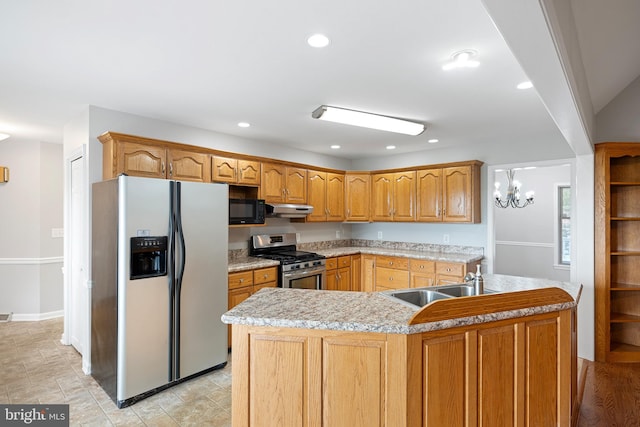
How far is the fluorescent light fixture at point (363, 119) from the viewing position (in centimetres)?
297

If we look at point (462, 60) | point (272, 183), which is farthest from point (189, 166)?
point (462, 60)

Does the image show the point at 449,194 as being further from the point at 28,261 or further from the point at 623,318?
the point at 28,261

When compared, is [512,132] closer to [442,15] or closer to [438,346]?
[442,15]

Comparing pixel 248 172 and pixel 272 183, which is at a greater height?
pixel 248 172

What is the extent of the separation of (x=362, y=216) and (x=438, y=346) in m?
3.87

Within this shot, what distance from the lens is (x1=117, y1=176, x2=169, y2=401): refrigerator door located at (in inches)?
99.8

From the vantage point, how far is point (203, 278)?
3000mm

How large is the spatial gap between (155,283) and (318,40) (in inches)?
86.5

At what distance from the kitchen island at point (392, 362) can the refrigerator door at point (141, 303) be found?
1.28m

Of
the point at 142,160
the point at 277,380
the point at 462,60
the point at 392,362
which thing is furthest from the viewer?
the point at 142,160

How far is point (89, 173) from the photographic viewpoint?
3061 millimetres

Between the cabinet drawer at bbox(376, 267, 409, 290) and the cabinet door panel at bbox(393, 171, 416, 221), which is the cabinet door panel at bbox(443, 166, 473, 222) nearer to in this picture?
the cabinet door panel at bbox(393, 171, 416, 221)

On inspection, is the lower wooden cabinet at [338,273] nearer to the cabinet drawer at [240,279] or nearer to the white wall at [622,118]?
the cabinet drawer at [240,279]

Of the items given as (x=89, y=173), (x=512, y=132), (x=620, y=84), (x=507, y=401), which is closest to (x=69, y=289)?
(x=89, y=173)
